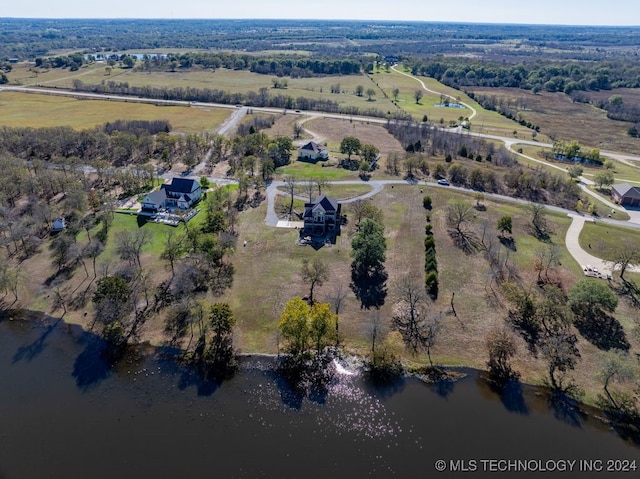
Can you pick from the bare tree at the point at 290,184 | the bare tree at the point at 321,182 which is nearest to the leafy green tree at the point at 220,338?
the bare tree at the point at 290,184

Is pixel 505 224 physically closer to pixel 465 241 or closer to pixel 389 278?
pixel 465 241

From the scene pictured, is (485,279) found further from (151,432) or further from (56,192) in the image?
(56,192)

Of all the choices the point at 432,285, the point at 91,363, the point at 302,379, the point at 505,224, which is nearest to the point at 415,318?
the point at 432,285

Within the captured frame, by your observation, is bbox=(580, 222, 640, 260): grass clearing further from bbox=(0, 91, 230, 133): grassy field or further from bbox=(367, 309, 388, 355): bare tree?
bbox=(0, 91, 230, 133): grassy field

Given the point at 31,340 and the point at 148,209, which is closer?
the point at 31,340

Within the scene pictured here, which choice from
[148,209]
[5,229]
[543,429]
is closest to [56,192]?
[5,229]
